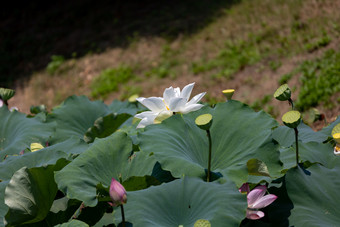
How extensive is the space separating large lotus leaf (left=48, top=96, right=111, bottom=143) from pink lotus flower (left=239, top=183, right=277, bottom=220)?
1.07m

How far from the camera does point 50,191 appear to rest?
140cm

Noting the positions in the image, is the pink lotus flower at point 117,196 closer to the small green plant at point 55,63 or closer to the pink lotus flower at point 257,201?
the pink lotus flower at point 257,201

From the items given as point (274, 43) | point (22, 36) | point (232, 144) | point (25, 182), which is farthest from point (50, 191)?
point (22, 36)

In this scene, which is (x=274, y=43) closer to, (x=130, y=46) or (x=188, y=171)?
(x=130, y=46)

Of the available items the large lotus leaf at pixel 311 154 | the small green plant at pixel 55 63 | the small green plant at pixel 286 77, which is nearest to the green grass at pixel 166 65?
the small green plant at pixel 286 77

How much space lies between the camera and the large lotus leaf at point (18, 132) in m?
1.89

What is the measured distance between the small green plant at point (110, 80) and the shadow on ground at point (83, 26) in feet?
2.41

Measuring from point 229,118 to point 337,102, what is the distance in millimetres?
2868

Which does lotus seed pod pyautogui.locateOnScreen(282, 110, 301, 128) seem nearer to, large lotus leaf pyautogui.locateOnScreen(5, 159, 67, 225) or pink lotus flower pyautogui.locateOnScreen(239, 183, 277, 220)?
pink lotus flower pyautogui.locateOnScreen(239, 183, 277, 220)

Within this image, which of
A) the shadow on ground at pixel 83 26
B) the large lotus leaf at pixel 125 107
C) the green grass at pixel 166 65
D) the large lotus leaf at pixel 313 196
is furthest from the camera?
the shadow on ground at pixel 83 26

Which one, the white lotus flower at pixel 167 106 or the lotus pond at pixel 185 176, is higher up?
the white lotus flower at pixel 167 106

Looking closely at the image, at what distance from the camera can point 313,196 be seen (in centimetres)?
124

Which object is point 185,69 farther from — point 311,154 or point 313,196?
point 313,196

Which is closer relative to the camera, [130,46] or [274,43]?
[274,43]
